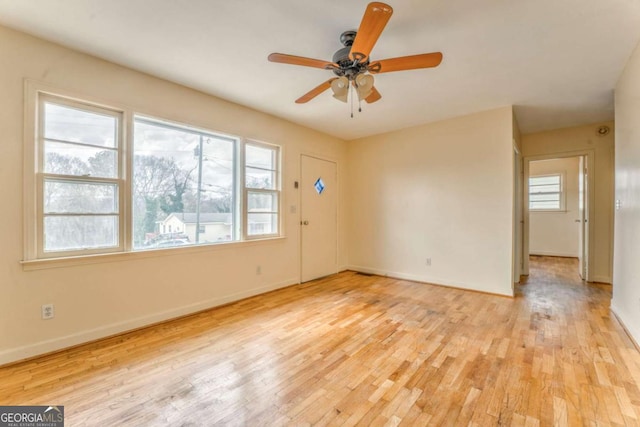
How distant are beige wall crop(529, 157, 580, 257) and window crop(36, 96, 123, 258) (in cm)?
858

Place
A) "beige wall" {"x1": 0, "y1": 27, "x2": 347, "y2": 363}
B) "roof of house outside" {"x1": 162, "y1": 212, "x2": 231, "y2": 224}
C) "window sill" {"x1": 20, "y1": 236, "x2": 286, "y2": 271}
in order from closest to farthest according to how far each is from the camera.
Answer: "beige wall" {"x1": 0, "y1": 27, "x2": 347, "y2": 363}
"window sill" {"x1": 20, "y1": 236, "x2": 286, "y2": 271}
"roof of house outside" {"x1": 162, "y1": 212, "x2": 231, "y2": 224}

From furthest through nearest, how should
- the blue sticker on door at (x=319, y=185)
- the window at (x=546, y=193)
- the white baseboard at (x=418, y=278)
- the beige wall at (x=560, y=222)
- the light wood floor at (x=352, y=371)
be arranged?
1. the window at (x=546, y=193)
2. the beige wall at (x=560, y=222)
3. the blue sticker on door at (x=319, y=185)
4. the white baseboard at (x=418, y=278)
5. the light wood floor at (x=352, y=371)

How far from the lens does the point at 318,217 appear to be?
16.1 ft

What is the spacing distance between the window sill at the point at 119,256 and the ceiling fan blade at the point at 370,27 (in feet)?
8.32

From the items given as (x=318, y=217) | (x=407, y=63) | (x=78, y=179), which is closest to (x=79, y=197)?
(x=78, y=179)

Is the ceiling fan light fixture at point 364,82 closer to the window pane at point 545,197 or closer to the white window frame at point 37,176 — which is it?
A: the white window frame at point 37,176

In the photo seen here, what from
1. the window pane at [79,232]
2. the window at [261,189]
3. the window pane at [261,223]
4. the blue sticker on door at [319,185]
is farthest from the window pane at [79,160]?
the blue sticker on door at [319,185]

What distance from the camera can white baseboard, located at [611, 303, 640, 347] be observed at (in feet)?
7.75

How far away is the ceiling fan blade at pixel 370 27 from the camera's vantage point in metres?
1.50

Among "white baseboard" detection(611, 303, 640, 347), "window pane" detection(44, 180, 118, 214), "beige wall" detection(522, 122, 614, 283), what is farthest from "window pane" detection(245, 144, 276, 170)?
"beige wall" detection(522, 122, 614, 283)

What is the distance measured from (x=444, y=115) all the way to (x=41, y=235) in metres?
4.72

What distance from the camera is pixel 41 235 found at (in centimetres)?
227

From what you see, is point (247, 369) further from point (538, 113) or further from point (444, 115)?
point (538, 113)

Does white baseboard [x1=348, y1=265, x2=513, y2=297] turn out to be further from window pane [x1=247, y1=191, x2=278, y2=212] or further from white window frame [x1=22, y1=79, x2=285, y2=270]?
white window frame [x1=22, y1=79, x2=285, y2=270]
